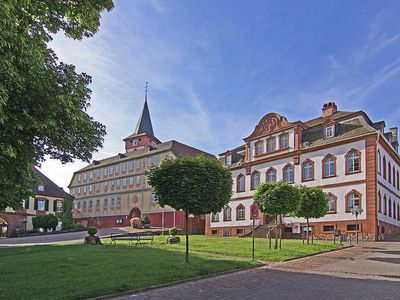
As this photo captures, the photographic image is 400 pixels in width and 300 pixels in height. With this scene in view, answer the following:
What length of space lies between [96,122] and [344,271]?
10.2 meters

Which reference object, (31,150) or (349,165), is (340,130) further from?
(31,150)

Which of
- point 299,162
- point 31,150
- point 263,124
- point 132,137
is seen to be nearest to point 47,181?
point 132,137

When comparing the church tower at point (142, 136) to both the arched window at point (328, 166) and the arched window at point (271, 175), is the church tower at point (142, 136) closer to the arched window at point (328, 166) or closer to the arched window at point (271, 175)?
the arched window at point (271, 175)

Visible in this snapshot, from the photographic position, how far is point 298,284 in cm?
1147

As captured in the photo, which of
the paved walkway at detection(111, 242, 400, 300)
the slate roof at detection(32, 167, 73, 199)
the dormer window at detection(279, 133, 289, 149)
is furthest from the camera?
the slate roof at detection(32, 167, 73, 199)

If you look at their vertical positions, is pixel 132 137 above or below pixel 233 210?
above

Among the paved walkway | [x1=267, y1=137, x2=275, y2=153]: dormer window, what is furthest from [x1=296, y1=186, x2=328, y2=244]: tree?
[x1=267, y1=137, x2=275, y2=153]: dormer window

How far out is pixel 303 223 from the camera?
38188 millimetres

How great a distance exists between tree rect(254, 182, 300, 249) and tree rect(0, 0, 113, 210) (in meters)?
14.1

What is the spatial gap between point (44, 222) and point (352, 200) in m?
39.0

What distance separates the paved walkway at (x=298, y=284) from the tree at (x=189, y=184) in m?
3.06

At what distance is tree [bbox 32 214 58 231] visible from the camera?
174 ft

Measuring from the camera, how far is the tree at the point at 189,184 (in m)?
15.2

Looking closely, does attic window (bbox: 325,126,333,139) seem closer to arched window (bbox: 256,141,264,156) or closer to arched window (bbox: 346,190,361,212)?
arched window (bbox: 346,190,361,212)
